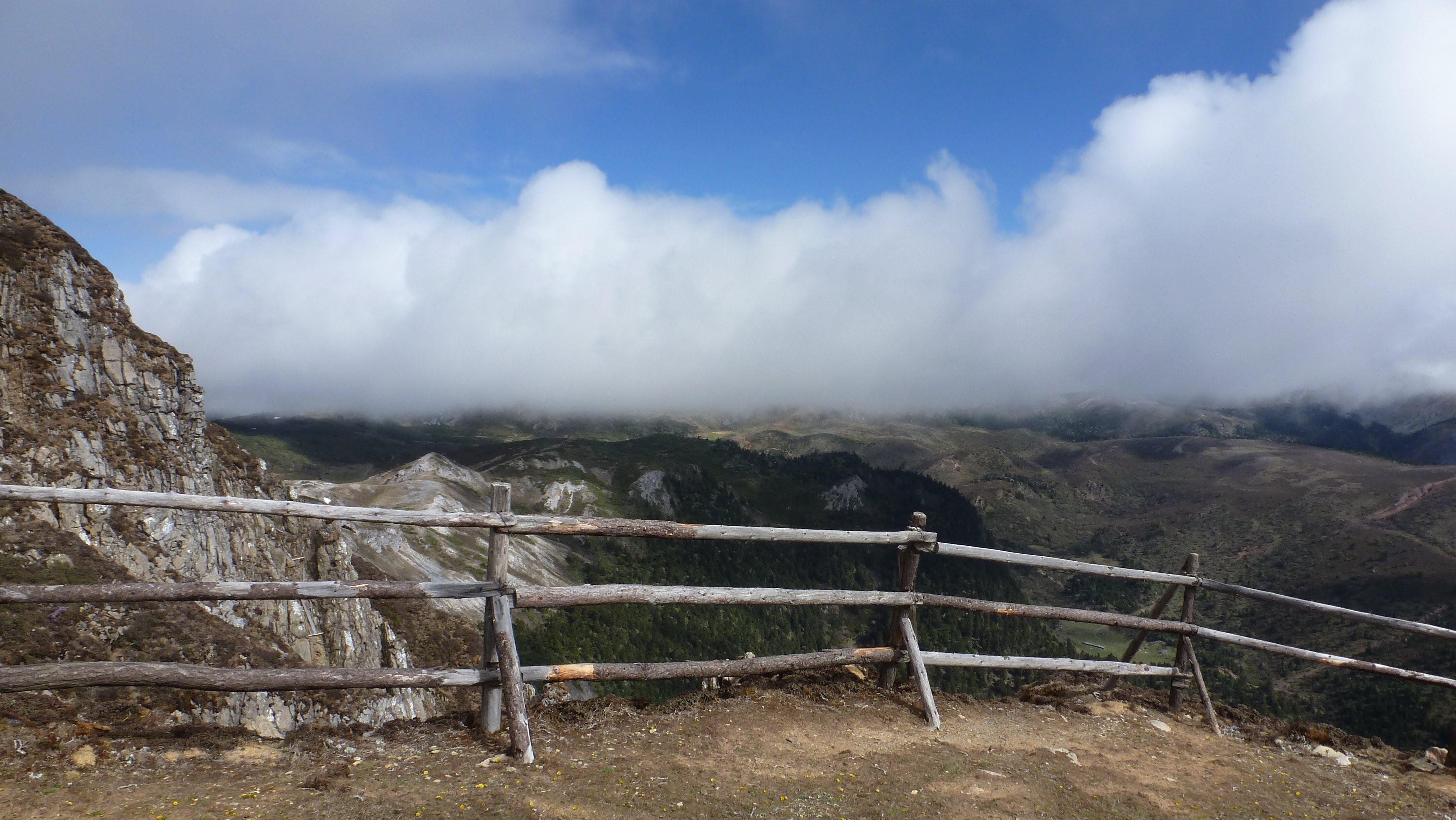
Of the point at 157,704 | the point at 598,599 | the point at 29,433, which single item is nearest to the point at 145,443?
the point at 29,433

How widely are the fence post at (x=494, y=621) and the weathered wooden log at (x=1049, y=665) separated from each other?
5.69 m

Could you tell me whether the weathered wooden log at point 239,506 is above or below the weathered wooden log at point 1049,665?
above

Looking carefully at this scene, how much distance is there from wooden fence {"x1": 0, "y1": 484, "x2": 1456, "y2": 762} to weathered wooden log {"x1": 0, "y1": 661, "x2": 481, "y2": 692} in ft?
0.04

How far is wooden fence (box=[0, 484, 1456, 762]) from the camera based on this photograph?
651 centimetres

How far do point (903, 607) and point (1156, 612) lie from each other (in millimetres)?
4820

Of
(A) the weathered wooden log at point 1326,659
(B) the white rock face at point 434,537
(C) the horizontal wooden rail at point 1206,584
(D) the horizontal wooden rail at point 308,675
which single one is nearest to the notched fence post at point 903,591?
(C) the horizontal wooden rail at point 1206,584

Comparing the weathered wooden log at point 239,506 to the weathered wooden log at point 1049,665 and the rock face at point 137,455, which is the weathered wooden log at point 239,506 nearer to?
the weathered wooden log at point 1049,665

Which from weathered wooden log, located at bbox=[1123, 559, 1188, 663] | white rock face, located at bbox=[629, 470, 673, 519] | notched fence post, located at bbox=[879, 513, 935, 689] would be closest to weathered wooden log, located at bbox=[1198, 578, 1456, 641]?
weathered wooden log, located at bbox=[1123, 559, 1188, 663]

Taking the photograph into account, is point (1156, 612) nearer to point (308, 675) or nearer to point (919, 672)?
point (919, 672)

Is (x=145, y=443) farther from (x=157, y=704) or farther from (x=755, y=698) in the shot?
(x=755, y=698)

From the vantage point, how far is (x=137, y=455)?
37.9 m

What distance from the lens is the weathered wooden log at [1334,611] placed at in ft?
36.4

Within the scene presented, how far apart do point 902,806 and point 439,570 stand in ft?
270

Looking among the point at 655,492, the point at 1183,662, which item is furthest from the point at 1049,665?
the point at 655,492
